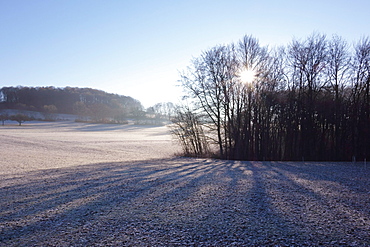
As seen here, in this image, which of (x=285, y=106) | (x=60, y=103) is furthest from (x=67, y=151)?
(x=60, y=103)

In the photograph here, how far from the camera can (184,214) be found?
546 centimetres

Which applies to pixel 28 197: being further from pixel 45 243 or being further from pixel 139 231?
pixel 139 231

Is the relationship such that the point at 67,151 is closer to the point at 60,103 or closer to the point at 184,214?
the point at 184,214

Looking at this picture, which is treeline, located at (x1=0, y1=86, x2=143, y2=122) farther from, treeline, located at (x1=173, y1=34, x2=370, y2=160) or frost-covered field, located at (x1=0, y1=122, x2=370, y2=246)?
frost-covered field, located at (x1=0, y1=122, x2=370, y2=246)

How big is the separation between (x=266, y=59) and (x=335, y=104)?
5.95m

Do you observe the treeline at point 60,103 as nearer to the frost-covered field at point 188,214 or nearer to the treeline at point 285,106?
the treeline at point 285,106

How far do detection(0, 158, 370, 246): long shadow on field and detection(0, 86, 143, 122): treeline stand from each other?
84163 mm

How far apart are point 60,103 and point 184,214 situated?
374 ft

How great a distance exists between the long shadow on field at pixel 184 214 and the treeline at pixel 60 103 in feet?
276

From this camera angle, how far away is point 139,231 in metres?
4.54

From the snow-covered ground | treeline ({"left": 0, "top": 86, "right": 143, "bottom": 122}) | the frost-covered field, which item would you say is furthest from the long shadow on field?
treeline ({"left": 0, "top": 86, "right": 143, "bottom": 122})

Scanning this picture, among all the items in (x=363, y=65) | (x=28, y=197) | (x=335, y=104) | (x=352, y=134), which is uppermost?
(x=363, y=65)

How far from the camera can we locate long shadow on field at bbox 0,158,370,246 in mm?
4203

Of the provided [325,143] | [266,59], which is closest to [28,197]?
[266,59]
